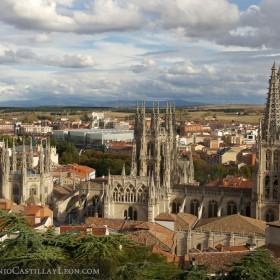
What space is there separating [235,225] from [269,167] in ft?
37.3

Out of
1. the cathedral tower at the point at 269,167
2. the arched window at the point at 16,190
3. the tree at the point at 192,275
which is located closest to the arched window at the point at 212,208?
the cathedral tower at the point at 269,167

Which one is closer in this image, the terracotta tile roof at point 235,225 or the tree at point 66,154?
the terracotta tile roof at point 235,225

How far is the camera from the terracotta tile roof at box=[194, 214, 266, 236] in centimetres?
5034

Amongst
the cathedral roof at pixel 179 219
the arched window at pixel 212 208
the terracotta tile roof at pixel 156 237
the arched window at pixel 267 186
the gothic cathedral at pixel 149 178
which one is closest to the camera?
the terracotta tile roof at pixel 156 237

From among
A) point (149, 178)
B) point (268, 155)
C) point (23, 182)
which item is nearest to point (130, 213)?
point (149, 178)

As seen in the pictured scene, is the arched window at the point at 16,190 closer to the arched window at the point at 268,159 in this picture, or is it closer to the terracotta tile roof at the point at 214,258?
the arched window at the point at 268,159

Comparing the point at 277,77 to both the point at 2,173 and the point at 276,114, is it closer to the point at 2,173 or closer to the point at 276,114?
the point at 276,114

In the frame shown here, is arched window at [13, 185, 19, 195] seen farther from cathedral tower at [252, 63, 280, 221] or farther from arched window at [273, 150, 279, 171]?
arched window at [273, 150, 279, 171]

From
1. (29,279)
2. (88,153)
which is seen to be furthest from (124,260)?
(88,153)

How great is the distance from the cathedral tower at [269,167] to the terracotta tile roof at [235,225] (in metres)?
6.18

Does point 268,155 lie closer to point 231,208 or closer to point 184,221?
point 231,208

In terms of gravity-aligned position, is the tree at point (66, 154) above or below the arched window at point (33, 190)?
below

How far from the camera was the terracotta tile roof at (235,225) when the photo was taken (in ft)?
165

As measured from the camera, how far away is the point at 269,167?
60219 mm
